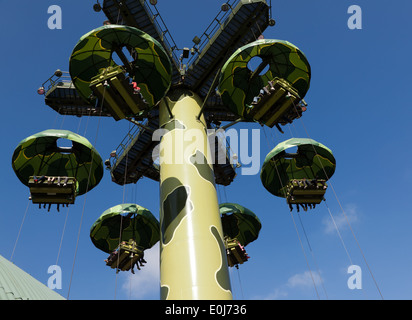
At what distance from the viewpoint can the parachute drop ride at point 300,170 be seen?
17.2 m

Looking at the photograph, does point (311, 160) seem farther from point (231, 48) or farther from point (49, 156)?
point (49, 156)

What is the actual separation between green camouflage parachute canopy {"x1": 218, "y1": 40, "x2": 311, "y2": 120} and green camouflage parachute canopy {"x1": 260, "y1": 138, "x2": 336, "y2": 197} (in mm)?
2691

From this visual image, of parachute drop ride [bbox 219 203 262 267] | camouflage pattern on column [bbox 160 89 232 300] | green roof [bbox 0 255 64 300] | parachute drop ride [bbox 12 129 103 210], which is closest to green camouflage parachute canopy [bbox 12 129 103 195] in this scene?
parachute drop ride [bbox 12 129 103 210]

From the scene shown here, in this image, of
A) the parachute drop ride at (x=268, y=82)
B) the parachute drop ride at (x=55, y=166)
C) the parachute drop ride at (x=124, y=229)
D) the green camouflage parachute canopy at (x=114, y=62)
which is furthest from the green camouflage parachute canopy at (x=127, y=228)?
the parachute drop ride at (x=268, y=82)

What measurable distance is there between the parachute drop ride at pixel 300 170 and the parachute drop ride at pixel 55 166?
8.18 meters

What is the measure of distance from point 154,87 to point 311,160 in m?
8.32

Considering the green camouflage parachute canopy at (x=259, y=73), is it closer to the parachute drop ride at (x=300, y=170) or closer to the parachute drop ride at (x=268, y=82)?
the parachute drop ride at (x=268, y=82)

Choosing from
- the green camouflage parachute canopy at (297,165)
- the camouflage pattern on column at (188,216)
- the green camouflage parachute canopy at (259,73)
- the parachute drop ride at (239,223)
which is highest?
the green camouflage parachute canopy at (259,73)

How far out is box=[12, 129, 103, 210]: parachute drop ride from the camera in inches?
646

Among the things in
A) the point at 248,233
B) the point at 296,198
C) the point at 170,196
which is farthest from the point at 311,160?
the point at 170,196

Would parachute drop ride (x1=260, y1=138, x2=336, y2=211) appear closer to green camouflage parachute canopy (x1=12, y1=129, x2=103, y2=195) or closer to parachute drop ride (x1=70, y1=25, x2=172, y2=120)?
parachute drop ride (x1=70, y1=25, x2=172, y2=120)

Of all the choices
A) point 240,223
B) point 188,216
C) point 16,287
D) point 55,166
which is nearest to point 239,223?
point 240,223

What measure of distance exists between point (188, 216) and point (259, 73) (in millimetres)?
7215

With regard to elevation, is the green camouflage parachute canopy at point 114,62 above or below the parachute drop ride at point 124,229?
above
